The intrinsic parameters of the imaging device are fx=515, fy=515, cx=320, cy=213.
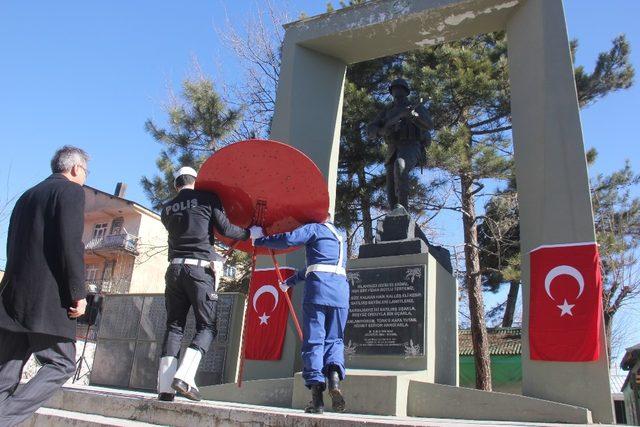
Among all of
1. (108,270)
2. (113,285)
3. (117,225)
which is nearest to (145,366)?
(113,285)

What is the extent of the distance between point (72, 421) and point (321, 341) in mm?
1765

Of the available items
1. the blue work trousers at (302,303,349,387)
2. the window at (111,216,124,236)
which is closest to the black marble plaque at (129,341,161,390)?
the blue work trousers at (302,303,349,387)

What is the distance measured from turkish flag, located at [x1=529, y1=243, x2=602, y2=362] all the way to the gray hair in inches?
194

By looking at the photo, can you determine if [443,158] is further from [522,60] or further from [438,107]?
[522,60]

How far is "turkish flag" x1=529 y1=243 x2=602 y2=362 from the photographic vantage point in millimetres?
5352

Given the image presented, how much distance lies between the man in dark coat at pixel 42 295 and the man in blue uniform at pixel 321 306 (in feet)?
5.35

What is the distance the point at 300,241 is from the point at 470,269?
33.0 ft

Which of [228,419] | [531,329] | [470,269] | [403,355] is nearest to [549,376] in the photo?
[531,329]

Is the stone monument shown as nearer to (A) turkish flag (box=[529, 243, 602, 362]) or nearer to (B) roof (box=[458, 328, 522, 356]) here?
(A) turkish flag (box=[529, 243, 602, 362])

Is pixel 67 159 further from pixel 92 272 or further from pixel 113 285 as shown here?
pixel 92 272

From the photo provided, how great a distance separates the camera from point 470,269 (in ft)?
43.3

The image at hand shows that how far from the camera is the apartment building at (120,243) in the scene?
29.1 meters

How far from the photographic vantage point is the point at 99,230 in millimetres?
31688

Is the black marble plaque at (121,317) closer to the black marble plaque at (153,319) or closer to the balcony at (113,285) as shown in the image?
the black marble plaque at (153,319)
